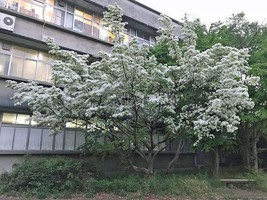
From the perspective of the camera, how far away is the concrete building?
12664 mm

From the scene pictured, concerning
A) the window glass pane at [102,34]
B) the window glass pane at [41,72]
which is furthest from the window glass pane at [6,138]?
the window glass pane at [102,34]

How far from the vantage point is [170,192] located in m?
10.2

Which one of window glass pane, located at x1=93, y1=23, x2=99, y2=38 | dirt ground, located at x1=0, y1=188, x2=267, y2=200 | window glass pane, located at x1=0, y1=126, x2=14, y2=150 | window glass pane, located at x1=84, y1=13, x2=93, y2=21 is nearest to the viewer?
dirt ground, located at x1=0, y1=188, x2=267, y2=200

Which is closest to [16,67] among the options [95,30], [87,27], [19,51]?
[19,51]

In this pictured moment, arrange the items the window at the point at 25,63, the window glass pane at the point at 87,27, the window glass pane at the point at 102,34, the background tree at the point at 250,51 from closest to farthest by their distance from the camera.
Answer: the background tree at the point at 250,51 → the window at the point at 25,63 → the window glass pane at the point at 87,27 → the window glass pane at the point at 102,34

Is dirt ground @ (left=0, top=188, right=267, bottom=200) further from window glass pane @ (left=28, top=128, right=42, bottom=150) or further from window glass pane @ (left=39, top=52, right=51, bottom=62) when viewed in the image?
window glass pane @ (left=39, top=52, right=51, bottom=62)

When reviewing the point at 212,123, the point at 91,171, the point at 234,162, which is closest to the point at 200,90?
the point at 212,123

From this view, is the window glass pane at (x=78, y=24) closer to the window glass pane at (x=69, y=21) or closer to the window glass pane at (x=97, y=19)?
the window glass pane at (x=69, y=21)

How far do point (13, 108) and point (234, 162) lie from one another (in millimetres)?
17684

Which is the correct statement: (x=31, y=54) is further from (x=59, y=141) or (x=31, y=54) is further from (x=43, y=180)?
(x=43, y=180)

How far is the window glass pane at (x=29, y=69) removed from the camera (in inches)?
542

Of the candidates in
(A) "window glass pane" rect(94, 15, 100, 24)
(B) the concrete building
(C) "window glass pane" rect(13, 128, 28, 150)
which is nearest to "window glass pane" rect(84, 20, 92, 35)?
(B) the concrete building

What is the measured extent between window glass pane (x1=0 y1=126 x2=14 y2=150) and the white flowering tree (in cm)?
261

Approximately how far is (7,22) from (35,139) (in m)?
5.78
